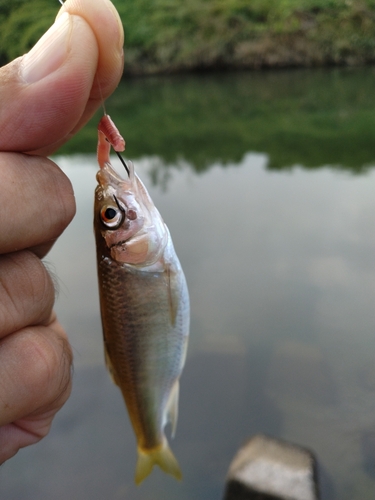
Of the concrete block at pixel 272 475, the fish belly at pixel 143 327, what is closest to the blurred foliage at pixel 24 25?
the concrete block at pixel 272 475

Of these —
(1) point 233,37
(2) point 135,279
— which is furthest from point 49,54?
(1) point 233,37

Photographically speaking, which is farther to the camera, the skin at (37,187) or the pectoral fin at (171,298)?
the pectoral fin at (171,298)

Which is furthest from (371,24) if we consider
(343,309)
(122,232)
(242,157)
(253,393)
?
(122,232)

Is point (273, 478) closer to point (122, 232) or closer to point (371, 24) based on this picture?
point (122, 232)

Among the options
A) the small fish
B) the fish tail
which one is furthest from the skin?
the fish tail

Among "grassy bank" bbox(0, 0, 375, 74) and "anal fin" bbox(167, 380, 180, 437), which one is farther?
"grassy bank" bbox(0, 0, 375, 74)

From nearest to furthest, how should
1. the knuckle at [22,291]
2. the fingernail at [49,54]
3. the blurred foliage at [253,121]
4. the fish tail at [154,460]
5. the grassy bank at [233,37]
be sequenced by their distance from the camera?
the fingernail at [49,54]
the knuckle at [22,291]
the fish tail at [154,460]
the blurred foliage at [253,121]
the grassy bank at [233,37]

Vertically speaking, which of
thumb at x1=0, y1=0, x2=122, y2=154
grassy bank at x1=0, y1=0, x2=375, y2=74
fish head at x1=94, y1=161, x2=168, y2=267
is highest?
thumb at x1=0, y1=0, x2=122, y2=154

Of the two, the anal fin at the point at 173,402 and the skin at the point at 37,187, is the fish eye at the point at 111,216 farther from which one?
the anal fin at the point at 173,402

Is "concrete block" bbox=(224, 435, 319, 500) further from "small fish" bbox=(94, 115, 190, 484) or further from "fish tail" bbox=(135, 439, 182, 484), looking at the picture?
"small fish" bbox=(94, 115, 190, 484)
